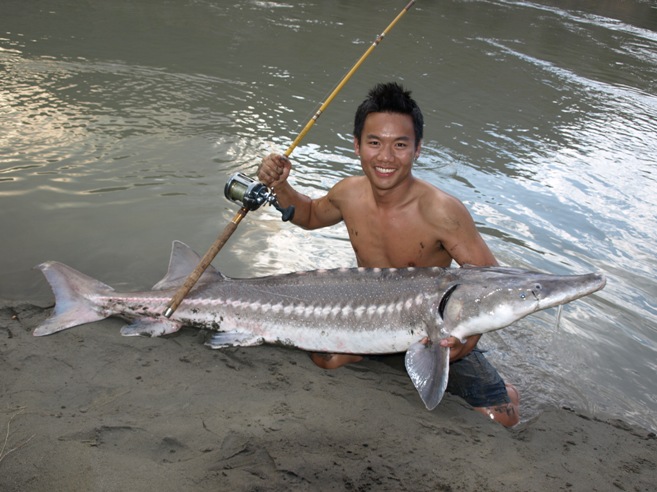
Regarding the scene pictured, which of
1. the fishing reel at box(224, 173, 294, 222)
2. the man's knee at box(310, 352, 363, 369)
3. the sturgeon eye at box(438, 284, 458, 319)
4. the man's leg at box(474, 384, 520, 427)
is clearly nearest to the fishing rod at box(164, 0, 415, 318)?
the fishing reel at box(224, 173, 294, 222)

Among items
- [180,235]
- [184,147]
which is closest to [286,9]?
[184,147]

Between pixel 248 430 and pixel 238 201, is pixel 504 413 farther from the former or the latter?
pixel 238 201

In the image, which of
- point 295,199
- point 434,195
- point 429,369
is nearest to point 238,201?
point 295,199

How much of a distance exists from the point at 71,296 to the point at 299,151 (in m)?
3.76

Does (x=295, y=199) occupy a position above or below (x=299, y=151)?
above

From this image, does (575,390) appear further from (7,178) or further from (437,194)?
(7,178)

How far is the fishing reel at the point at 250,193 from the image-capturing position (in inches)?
134

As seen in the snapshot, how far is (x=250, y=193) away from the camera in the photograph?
11.2 feet

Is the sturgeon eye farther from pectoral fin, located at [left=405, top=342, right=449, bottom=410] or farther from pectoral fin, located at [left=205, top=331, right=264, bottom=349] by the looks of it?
pectoral fin, located at [left=205, top=331, right=264, bottom=349]

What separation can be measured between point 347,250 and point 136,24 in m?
7.79

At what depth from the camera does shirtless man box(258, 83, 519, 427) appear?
11.2 feet

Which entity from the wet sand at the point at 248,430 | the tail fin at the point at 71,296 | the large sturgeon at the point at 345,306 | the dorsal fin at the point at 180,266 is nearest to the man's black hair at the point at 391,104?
the large sturgeon at the point at 345,306

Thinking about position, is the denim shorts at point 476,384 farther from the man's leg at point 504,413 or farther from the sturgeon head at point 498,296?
the sturgeon head at point 498,296

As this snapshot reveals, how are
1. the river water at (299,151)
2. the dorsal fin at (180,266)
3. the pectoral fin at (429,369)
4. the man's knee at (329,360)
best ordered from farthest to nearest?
the river water at (299,151)
the dorsal fin at (180,266)
the man's knee at (329,360)
the pectoral fin at (429,369)
